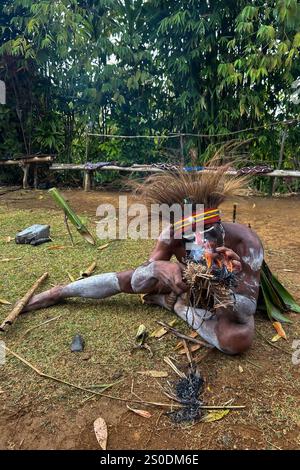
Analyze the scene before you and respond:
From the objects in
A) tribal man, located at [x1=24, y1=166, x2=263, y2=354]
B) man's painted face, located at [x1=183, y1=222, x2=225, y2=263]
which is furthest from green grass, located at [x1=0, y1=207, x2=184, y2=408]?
man's painted face, located at [x1=183, y1=222, x2=225, y2=263]

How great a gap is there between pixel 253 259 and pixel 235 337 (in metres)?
0.41

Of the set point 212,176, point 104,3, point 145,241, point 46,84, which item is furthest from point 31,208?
point 212,176

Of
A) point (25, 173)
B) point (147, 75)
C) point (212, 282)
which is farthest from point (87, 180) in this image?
point (212, 282)

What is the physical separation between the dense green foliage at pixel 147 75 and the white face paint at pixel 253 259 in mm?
4280

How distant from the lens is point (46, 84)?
793 cm

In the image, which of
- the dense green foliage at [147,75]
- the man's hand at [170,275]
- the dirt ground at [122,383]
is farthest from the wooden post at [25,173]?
the man's hand at [170,275]

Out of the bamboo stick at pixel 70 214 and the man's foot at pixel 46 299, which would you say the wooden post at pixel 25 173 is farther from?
the man's foot at pixel 46 299

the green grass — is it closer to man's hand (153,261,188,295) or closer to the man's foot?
the man's foot

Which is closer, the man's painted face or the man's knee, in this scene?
the man's painted face

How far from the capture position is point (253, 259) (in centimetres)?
205

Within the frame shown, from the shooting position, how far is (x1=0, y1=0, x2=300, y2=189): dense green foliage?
6.27 m

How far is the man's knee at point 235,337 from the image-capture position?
197 cm

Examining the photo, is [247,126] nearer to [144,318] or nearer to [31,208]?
[31,208]

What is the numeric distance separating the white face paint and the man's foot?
1231mm
